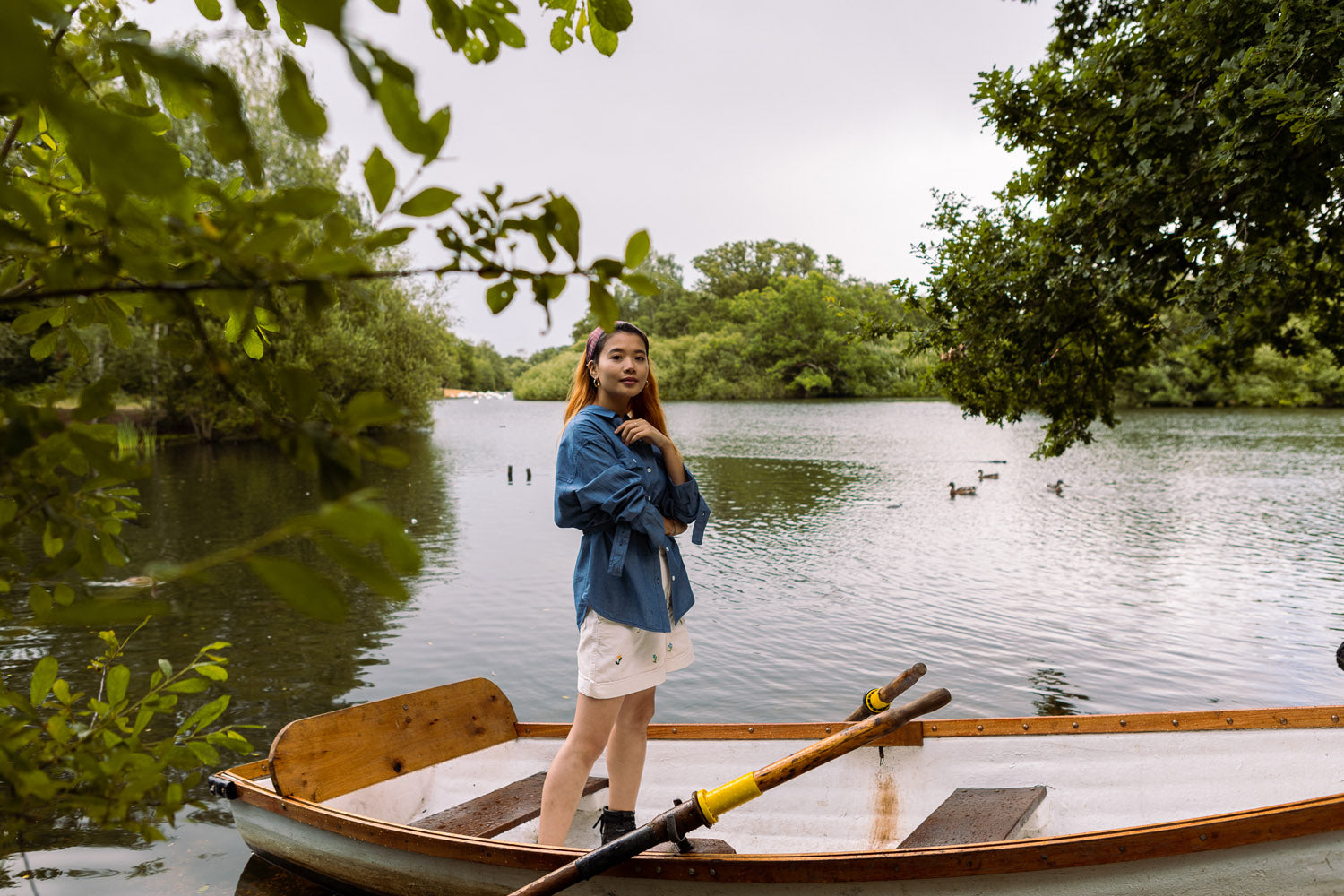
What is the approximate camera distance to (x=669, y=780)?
4.61 meters

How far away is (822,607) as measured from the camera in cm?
1088

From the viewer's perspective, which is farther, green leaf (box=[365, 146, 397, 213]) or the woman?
the woman


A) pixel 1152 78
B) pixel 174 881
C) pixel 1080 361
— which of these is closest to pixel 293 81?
pixel 174 881

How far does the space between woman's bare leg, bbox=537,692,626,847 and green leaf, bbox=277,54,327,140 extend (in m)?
2.82

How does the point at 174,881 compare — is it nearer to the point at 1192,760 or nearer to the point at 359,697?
the point at 359,697

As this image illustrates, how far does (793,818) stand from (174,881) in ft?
11.2

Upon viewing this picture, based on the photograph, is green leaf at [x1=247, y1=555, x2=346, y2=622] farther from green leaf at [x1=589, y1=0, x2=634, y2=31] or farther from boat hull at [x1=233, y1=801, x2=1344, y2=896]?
boat hull at [x1=233, y1=801, x2=1344, y2=896]

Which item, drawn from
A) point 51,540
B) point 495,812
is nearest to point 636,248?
point 51,540

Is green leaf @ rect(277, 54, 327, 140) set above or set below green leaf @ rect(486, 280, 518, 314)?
above

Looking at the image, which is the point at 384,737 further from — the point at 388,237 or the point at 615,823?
the point at 388,237

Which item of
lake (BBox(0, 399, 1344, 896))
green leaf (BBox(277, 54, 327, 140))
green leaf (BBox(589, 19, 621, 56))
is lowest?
lake (BBox(0, 399, 1344, 896))

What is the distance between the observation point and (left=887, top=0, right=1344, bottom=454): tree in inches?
248

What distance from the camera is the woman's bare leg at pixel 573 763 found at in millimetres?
3494

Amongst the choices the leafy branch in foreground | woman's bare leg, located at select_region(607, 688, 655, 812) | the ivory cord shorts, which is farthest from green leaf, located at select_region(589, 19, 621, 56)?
woman's bare leg, located at select_region(607, 688, 655, 812)
